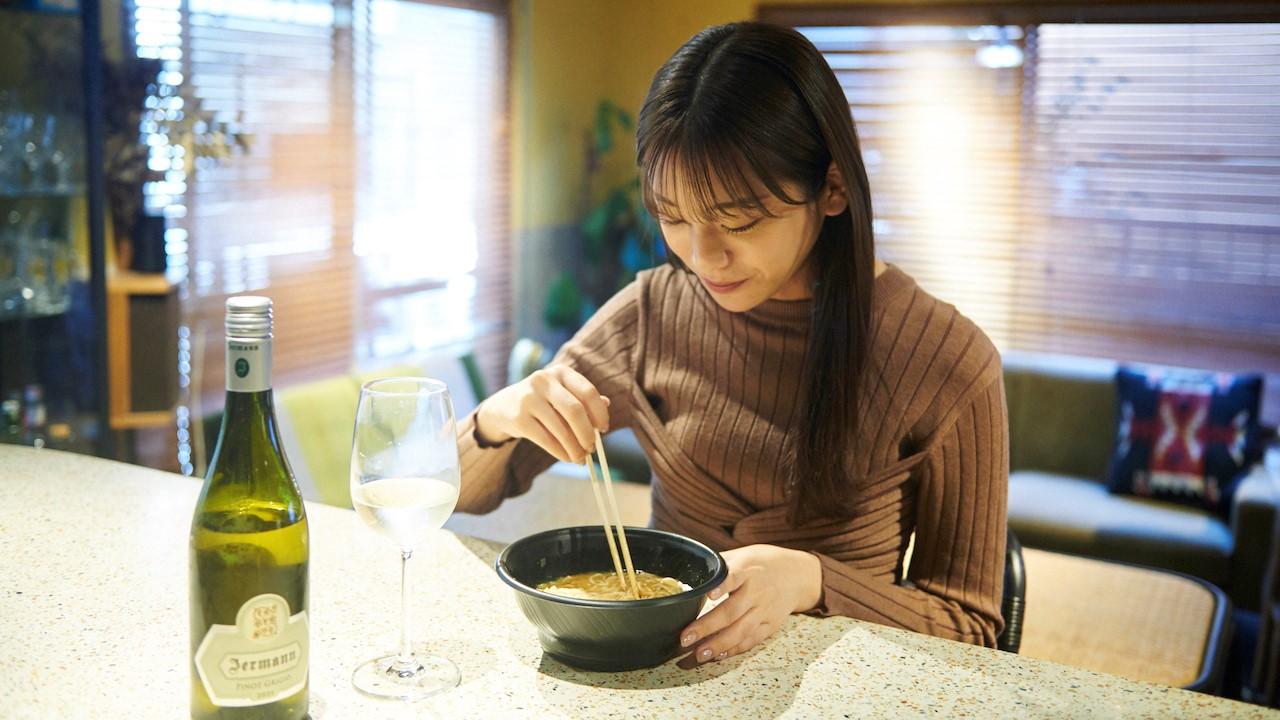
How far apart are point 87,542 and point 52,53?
241 centimetres

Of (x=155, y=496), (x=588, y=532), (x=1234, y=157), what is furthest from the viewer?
(x=1234, y=157)

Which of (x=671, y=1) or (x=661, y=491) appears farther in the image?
(x=671, y=1)

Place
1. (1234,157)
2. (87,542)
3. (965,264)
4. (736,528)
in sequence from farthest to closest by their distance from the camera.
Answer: (965,264) < (1234,157) < (736,528) < (87,542)

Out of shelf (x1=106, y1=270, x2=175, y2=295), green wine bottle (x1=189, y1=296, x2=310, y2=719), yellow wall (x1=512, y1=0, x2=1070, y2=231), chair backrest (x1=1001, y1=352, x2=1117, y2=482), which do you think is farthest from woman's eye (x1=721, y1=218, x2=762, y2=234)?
yellow wall (x1=512, y1=0, x2=1070, y2=231)

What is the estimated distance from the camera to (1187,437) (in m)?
3.80

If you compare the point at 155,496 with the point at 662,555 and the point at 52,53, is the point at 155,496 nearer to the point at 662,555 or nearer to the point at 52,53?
the point at 662,555

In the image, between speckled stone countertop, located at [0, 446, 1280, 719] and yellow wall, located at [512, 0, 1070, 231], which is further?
yellow wall, located at [512, 0, 1070, 231]

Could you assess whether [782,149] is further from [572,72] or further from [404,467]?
[572,72]

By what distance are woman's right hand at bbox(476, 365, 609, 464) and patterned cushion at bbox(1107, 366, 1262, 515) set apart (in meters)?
3.20

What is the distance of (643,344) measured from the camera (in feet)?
5.19

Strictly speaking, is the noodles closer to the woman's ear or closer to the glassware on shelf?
the woman's ear

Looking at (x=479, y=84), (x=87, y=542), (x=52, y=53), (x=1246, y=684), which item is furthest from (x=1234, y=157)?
(x=87, y=542)

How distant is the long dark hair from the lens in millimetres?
1195

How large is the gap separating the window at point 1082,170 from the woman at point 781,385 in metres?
3.29
